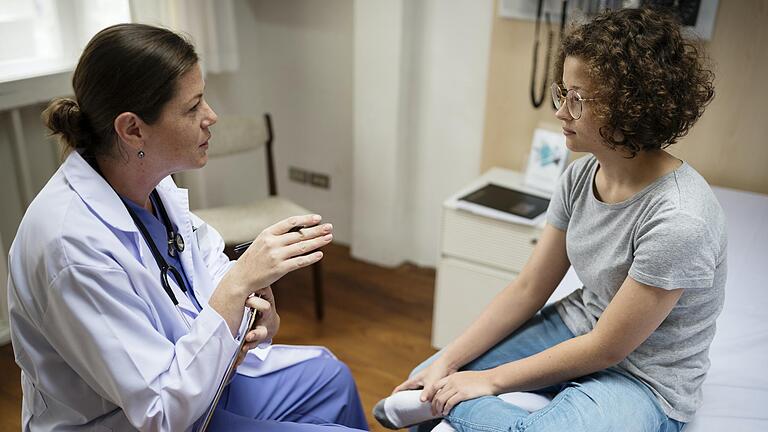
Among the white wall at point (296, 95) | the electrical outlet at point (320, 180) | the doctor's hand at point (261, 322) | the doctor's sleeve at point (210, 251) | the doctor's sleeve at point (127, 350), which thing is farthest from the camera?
the electrical outlet at point (320, 180)

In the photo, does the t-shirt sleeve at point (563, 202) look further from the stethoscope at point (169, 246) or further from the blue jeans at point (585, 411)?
the stethoscope at point (169, 246)

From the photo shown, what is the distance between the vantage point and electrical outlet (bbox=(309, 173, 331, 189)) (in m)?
3.31

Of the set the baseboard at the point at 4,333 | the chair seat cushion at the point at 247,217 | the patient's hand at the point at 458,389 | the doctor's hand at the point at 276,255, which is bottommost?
the baseboard at the point at 4,333

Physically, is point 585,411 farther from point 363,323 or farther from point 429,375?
point 363,323

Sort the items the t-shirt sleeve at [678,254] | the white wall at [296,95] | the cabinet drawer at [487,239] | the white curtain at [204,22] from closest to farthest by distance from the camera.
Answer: the t-shirt sleeve at [678,254] < the cabinet drawer at [487,239] < the white curtain at [204,22] < the white wall at [296,95]

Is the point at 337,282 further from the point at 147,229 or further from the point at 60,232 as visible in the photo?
the point at 60,232

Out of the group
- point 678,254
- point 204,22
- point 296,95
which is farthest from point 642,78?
point 296,95

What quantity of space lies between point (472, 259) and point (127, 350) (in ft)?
4.83

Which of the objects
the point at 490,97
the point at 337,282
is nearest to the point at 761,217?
the point at 490,97

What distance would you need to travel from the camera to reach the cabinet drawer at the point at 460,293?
2422mm

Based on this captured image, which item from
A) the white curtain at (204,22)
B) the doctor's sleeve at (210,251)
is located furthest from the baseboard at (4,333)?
the doctor's sleeve at (210,251)

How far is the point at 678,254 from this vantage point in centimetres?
Result: 124

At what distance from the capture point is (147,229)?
4.54ft

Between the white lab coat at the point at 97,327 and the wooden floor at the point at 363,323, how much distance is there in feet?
3.39
